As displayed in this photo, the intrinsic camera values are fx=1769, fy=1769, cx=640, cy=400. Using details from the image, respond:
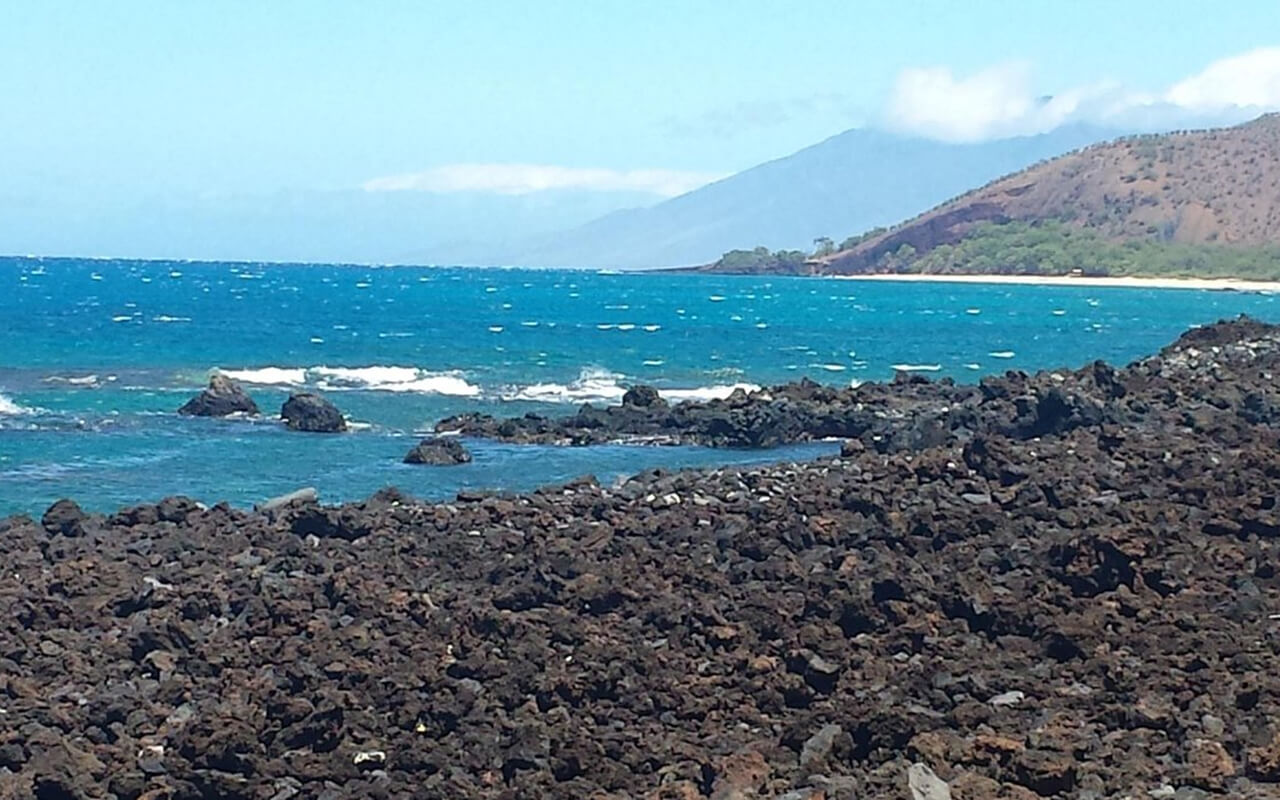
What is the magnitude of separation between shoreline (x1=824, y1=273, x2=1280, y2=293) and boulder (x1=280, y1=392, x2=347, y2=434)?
125787mm

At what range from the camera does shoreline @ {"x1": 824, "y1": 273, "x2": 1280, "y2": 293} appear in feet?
507

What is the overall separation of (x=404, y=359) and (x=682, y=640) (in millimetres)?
42592

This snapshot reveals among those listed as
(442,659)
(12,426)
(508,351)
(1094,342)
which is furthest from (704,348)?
(442,659)

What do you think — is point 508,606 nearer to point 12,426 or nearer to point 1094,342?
point 12,426

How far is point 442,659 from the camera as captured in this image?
14.4 m

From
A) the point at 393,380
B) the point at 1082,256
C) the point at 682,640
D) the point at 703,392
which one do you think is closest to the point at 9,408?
the point at 393,380

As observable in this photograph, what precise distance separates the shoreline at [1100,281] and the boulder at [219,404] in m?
125

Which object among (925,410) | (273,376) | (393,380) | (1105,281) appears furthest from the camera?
(1105,281)

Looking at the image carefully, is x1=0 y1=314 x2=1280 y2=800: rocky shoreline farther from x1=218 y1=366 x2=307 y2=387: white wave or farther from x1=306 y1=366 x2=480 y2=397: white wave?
x1=218 y1=366 x2=307 y2=387: white wave

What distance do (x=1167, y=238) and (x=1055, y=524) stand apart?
174200 millimetres

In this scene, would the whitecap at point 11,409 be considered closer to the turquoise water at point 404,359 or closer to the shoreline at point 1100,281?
the turquoise water at point 404,359

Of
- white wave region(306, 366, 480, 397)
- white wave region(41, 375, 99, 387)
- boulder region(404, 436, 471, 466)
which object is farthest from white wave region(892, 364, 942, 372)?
boulder region(404, 436, 471, 466)

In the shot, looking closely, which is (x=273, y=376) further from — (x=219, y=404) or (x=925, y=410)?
(x=925, y=410)

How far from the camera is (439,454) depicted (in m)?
30.2
